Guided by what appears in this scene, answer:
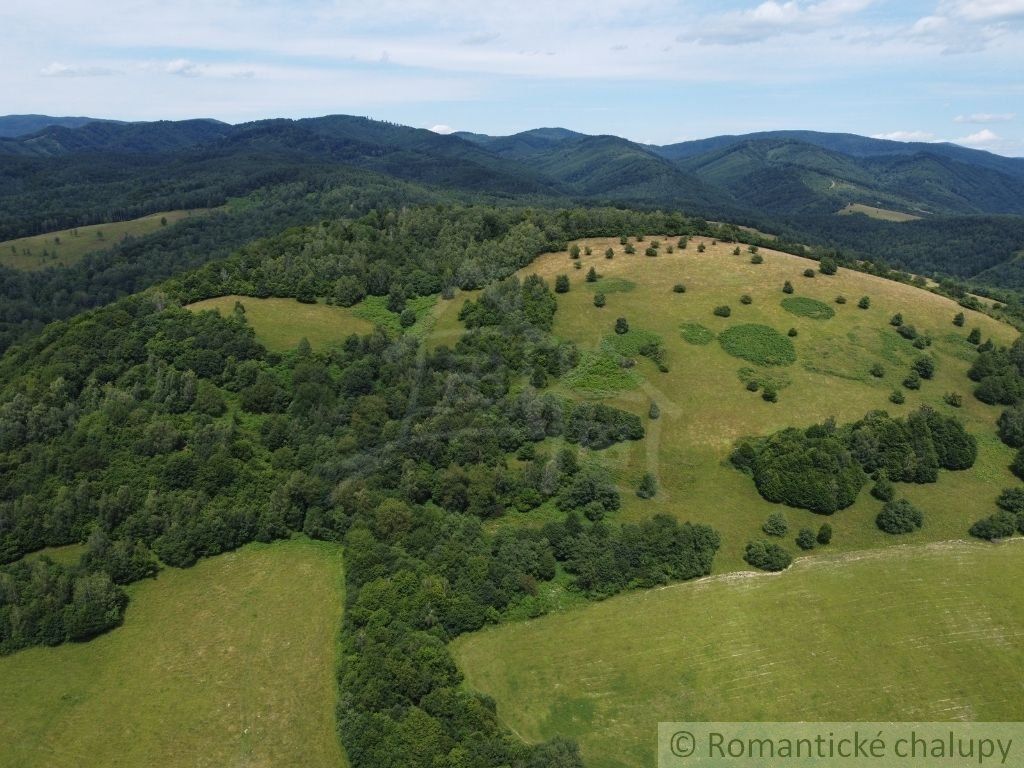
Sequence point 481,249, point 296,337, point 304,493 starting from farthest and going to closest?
point 481,249, point 296,337, point 304,493

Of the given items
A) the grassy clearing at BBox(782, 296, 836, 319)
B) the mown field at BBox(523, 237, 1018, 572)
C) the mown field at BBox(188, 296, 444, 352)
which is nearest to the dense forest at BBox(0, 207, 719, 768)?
the mown field at BBox(188, 296, 444, 352)

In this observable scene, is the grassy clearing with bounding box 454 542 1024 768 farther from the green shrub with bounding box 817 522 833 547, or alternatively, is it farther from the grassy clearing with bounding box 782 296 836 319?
the grassy clearing with bounding box 782 296 836 319

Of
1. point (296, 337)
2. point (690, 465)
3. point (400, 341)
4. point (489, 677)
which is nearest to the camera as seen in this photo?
point (489, 677)

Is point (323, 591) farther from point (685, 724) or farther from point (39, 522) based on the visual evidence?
point (685, 724)

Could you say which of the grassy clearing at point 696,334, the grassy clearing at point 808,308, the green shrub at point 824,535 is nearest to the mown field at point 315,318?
the grassy clearing at point 696,334

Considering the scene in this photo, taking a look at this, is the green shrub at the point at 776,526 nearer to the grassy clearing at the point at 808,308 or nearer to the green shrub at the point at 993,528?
the green shrub at the point at 993,528

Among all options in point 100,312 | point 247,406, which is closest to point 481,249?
point 247,406

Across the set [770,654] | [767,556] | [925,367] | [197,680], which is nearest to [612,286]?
[925,367]
